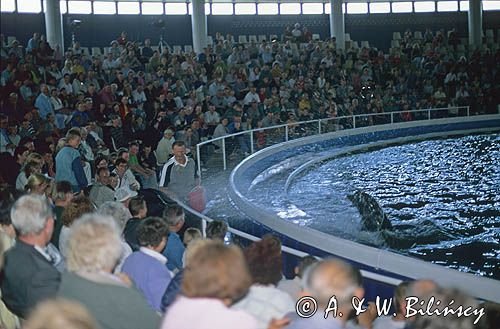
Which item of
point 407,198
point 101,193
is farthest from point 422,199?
point 101,193

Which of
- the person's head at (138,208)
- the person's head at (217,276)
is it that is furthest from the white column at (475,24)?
the person's head at (217,276)

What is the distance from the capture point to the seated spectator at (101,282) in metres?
3.74

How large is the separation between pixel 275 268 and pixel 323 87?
19213 millimetres

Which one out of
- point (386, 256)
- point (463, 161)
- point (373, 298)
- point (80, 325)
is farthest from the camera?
point (463, 161)

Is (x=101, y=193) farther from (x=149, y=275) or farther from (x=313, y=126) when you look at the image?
(x=313, y=126)

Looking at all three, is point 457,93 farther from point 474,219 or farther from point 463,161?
point 474,219

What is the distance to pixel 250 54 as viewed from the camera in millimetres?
24328

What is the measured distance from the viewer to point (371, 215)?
37.7ft

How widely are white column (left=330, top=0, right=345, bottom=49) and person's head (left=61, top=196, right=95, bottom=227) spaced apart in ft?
89.0

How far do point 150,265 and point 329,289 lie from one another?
5.22 feet

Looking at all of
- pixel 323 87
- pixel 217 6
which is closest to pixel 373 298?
pixel 323 87

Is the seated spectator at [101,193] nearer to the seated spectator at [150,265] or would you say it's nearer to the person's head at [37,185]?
the person's head at [37,185]

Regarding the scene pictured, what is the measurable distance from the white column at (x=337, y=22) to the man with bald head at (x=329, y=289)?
29.3 metres

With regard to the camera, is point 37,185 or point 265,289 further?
point 37,185
